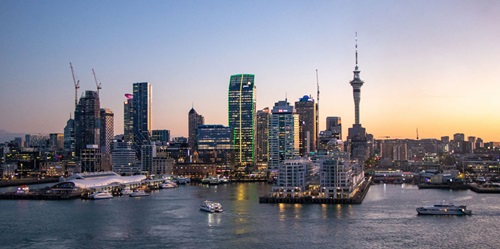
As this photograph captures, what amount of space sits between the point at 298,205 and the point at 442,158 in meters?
93.3

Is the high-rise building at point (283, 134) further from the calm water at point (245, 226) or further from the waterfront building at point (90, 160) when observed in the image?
the calm water at point (245, 226)

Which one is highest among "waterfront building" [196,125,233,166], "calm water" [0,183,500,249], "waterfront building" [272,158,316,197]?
"waterfront building" [196,125,233,166]

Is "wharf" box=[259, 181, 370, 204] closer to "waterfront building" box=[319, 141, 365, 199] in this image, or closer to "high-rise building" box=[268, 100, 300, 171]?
"waterfront building" box=[319, 141, 365, 199]

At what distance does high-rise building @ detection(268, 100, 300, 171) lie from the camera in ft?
363

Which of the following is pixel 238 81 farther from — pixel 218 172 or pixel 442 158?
pixel 442 158

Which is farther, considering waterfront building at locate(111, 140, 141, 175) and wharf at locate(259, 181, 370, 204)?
waterfront building at locate(111, 140, 141, 175)

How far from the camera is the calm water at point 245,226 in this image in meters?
29.7

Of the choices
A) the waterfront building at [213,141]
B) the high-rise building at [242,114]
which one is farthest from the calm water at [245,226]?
the high-rise building at [242,114]

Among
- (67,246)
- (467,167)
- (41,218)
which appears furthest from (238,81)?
(67,246)

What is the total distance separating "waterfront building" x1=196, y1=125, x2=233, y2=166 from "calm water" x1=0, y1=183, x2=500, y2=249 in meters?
76.1

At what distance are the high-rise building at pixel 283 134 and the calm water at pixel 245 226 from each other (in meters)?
61.0

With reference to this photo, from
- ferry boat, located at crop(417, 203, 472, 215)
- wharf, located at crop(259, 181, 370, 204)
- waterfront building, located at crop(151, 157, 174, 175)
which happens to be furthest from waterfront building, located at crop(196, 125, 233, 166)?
ferry boat, located at crop(417, 203, 472, 215)

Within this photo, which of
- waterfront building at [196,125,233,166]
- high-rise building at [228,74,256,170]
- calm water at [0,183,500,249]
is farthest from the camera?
high-rise building at [228,74,256,170]

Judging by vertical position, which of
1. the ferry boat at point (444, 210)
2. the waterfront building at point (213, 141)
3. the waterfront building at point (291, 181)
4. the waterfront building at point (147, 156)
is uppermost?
the waterfront building at point (213, 141)
